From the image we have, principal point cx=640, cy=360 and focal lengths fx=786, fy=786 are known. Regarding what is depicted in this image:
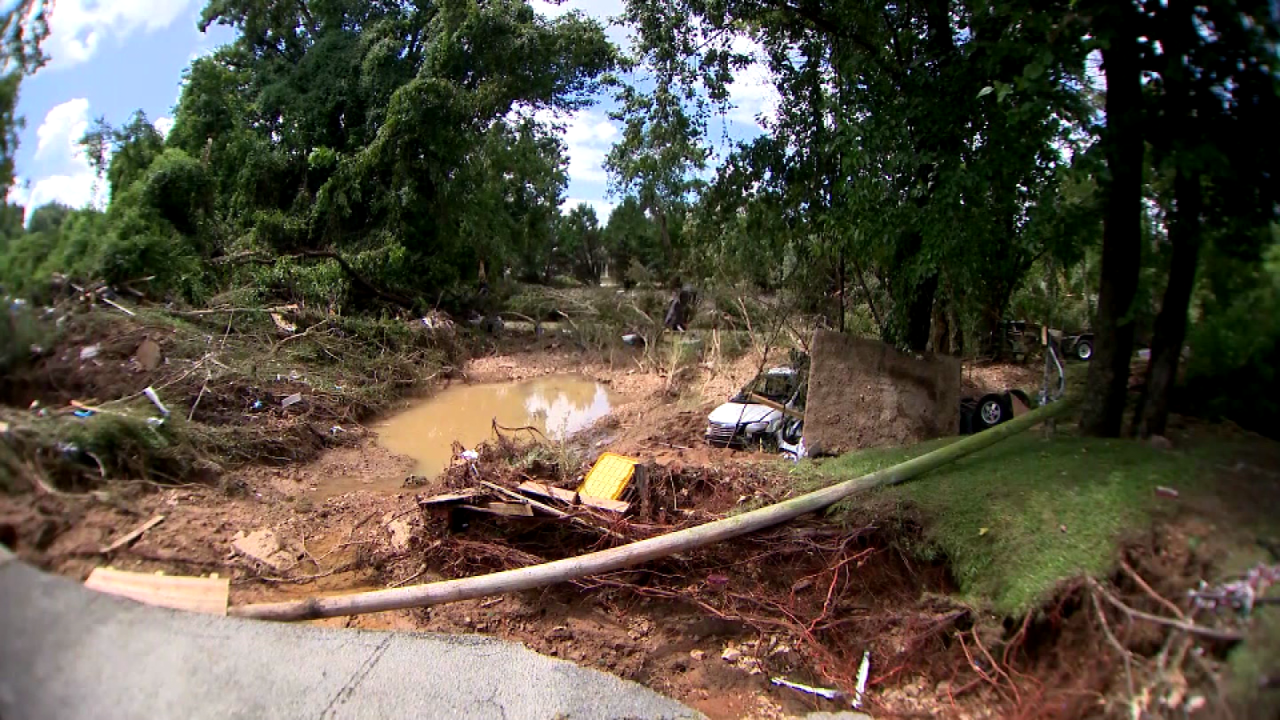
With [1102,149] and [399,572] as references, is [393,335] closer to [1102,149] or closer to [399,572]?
[399,572]

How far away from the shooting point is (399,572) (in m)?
5.93

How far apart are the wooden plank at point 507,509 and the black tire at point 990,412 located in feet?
16.7

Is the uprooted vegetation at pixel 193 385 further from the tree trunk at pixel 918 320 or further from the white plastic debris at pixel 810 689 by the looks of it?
the tree trunk at pixel 918 320

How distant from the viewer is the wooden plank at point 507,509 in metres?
5.88

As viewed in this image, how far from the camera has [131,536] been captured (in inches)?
153

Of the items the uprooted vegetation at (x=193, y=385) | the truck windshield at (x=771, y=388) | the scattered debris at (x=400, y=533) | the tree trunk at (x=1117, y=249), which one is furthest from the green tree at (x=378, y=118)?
the tree trunk at (x=1117, y=249)

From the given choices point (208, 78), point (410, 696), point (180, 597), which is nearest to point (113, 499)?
point (180, 597)

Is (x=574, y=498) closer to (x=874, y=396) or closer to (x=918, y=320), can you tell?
(x=874, y=396)

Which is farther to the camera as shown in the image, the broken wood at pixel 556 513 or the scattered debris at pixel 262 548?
the broken wood at pixel 556 513

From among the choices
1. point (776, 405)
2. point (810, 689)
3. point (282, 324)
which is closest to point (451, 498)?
point (810, 689)

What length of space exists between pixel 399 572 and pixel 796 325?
8448 mm

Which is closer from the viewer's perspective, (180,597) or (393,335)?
(180,597)

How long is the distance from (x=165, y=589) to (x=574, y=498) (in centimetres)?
283

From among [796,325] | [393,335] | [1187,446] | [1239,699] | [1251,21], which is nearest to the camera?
[1239,699]
